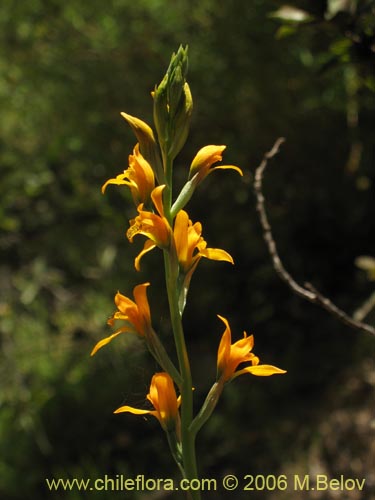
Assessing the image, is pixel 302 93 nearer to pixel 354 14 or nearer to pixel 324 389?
pixel 324 389

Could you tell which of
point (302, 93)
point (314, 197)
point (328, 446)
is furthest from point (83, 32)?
point (328, 446)

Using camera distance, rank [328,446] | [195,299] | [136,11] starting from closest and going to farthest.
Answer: [328,446] < [136,11] < [195,299]

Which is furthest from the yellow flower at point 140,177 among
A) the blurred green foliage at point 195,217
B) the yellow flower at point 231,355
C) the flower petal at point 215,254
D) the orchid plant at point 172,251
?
the blurred green foliage at point 195,217

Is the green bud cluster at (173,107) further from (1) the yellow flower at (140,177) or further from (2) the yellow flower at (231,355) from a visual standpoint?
(2) the yellow flower at (231,355)

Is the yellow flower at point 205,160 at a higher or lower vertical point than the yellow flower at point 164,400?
higher

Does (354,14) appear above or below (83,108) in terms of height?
above
